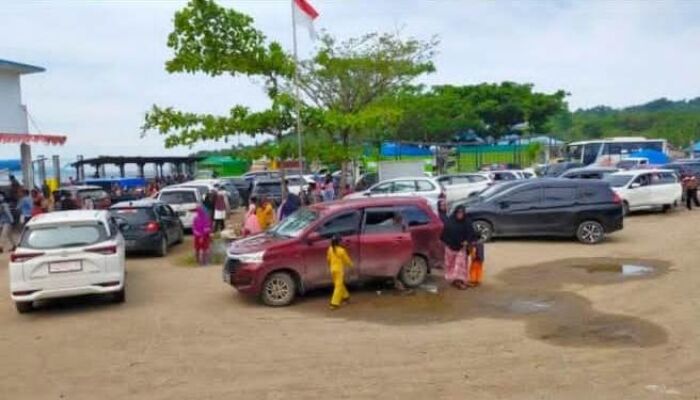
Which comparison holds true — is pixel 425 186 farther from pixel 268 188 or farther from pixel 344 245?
pixel 344 245

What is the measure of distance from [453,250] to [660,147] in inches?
1797

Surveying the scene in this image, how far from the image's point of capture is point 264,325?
1057 cm

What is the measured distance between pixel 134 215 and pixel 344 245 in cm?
769

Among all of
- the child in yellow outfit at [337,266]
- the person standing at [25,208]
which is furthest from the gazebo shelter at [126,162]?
the child in yellow outfit at [337,266]

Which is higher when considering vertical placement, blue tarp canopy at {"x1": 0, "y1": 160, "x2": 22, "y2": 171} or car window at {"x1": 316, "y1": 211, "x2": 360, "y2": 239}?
blue tarp canopy at {"x1": 0, "y1": 160, "x2": 22, "y2": 171}

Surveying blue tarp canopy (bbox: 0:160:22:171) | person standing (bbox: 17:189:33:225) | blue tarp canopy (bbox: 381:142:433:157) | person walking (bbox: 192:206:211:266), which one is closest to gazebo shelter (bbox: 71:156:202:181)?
blue tarp canopy (bbox: 0:160:22:171)

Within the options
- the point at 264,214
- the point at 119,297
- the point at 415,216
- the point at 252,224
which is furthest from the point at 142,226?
the point at 415,216

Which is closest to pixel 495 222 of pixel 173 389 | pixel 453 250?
pixel 453 250

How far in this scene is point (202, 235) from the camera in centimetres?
1670

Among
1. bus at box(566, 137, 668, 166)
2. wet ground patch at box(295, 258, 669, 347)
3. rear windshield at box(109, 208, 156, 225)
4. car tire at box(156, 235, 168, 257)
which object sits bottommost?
wet ground patch at box(295, 258, 669, 347)

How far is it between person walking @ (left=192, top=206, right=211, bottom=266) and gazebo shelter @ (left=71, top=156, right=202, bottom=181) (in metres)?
27.4

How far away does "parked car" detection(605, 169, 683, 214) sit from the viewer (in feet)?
81.9

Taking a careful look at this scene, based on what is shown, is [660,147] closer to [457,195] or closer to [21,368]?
[457,195]

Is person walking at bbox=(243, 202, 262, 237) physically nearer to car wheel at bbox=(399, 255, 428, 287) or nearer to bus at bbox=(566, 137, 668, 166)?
car wheel at bbox=(399, 255, 428, 287)
